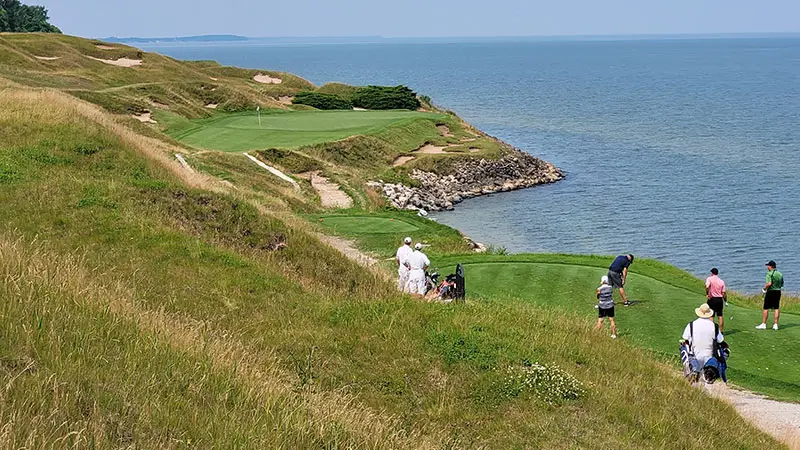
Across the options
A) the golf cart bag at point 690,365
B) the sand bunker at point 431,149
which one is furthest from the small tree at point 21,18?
the golf cart bag at point 690,365

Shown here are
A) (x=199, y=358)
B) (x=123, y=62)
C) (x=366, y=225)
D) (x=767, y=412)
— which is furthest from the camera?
(x=123, y=62)

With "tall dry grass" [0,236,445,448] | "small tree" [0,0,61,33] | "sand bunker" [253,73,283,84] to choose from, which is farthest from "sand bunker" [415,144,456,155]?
"small tree" [0,0,61,33]

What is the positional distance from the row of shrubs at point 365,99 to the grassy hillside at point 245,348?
6014 cm

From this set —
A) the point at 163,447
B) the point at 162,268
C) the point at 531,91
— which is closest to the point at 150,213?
the point at 162,268

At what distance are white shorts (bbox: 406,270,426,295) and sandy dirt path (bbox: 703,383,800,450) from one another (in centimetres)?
612

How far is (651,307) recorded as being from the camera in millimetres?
17219

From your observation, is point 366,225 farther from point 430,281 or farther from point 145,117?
point 145,117

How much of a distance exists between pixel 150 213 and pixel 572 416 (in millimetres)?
10500

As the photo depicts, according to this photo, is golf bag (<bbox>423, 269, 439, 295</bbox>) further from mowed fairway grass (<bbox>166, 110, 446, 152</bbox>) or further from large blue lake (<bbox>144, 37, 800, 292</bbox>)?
mowed fairway grass (<bbox>166, 110, 446, 152</bbox>)

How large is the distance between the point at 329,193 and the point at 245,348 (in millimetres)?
33790

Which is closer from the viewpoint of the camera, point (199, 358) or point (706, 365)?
point (199, 358)

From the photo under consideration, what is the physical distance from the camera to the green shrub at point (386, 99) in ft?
271

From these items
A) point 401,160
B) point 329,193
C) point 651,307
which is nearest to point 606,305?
point 651,307

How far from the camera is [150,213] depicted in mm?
16031
